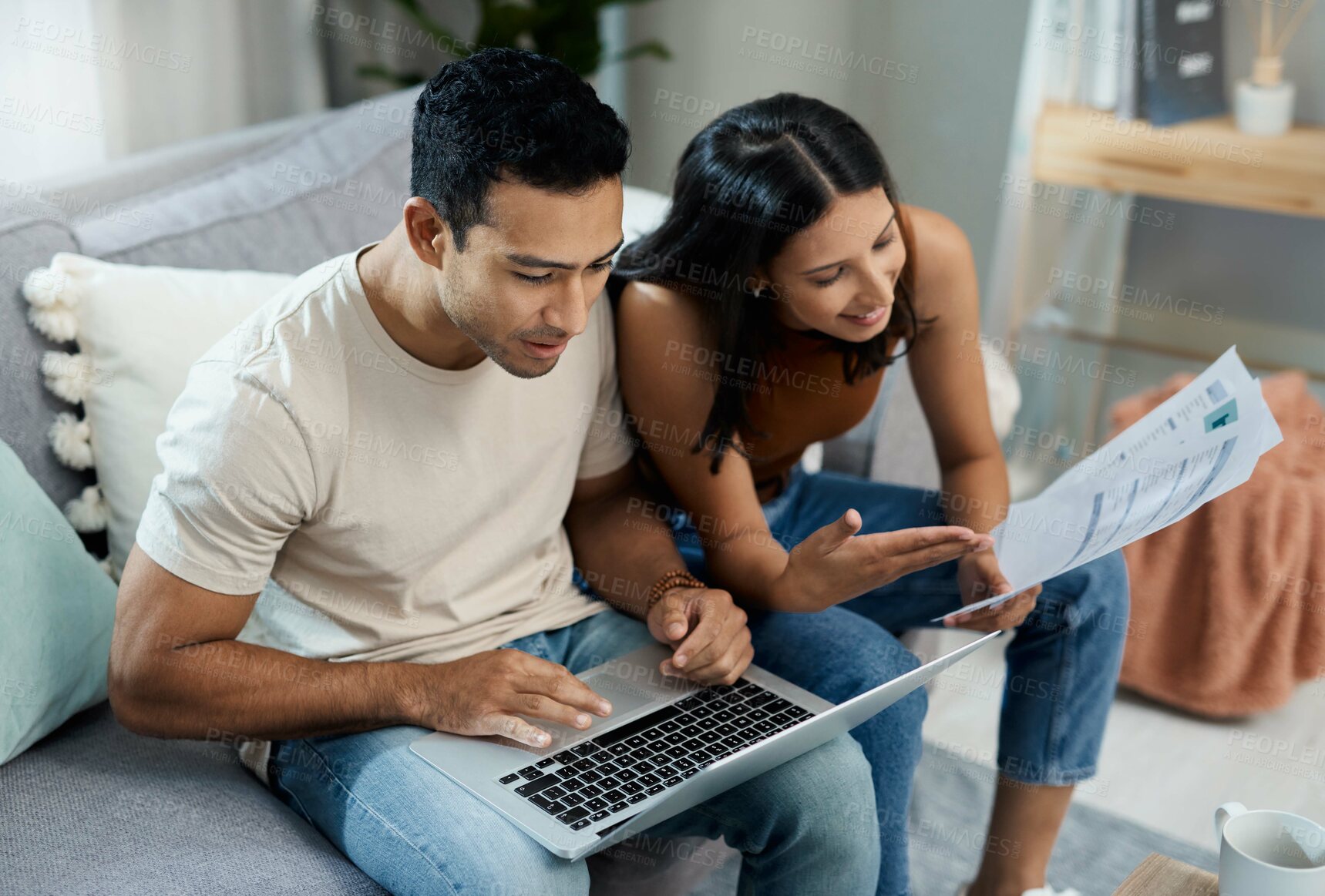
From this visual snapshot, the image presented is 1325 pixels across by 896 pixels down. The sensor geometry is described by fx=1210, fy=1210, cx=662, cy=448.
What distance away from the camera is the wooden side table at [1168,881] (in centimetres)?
100

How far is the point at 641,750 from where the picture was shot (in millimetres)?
1110

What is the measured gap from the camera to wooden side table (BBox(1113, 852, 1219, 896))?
1.00 m

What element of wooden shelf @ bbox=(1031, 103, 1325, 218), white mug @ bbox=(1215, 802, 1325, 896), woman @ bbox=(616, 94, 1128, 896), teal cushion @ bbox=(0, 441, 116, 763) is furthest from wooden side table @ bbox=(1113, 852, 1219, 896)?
wooden shelf @ bbox=(1031, 103, 1325, 218)

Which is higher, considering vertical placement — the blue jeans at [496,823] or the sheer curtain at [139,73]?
the sheer curtain at [139,73]

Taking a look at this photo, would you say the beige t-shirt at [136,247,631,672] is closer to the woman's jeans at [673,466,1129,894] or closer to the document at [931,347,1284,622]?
the woman's jeans at [673,466,1129,894]

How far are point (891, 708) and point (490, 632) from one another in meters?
0.44

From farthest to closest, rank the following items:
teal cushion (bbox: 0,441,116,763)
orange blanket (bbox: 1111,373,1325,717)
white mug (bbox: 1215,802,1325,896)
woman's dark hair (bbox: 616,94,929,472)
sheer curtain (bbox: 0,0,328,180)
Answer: sheer curtain (bbox: 0,0,328,180)
orange blanket (bbox: 1111,373,1325,717)
woman's dark hair (bbox: 616,94,929,472)
teal cushion (bbox: 0,441,116,763)
white mug (bbox: 1215,802,1325,896)

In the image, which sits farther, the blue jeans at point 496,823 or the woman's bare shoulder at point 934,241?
the woman's bare shoulder at point 934,241

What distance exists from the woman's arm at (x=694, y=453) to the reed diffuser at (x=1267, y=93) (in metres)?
1.64

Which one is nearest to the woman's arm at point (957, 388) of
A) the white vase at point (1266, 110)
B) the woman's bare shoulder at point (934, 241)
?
the woman's bare shoulder at point (934, 241)

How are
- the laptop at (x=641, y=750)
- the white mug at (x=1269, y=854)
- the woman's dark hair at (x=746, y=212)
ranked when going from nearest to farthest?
the white mug at (x=1269, y=854)
the laptop at (x=641, y=750)
the woman's dark hair at (x=746, y=212)

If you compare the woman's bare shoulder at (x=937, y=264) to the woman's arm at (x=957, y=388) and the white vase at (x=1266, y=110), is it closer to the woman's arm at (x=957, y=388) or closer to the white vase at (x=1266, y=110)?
the woman's arm at (x=957, y=388)

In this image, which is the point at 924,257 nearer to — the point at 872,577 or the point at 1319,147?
the point at 872,577

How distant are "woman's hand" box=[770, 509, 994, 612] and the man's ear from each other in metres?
0.45
